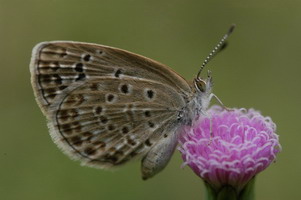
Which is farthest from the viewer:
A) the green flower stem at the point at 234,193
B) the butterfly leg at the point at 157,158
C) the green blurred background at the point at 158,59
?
the green blurred background at the point at 158,59

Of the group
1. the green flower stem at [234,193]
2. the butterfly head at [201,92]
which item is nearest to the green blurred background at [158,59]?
the butterfly head at [201,92]

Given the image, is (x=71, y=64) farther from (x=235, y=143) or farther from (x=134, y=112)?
(x=235, y=143)

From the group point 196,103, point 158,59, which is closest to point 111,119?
point 196,103

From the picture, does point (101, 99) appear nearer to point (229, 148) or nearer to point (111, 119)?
point (111, 119)

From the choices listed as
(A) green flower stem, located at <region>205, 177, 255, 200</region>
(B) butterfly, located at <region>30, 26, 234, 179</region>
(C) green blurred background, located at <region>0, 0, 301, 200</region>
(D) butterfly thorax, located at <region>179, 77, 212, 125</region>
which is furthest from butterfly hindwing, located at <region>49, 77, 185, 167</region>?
(C) green blurred background, located at <region>0, 0, 301, 200</region>

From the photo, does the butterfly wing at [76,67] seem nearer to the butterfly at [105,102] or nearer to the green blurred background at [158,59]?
the butterfly at [105,102]

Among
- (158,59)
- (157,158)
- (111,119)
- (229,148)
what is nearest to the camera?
(229,148)

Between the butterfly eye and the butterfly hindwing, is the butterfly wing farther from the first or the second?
the butterfly eye
